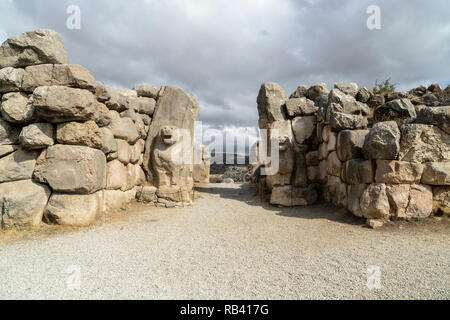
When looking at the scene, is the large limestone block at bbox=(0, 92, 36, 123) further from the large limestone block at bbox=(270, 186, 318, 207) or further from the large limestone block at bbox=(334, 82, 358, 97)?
the large limestone block at bbox=(334, 82, 358, 97)

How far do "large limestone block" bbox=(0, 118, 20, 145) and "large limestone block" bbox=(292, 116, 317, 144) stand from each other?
6.65 metres

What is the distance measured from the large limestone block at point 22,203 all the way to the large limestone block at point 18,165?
11 centimetres

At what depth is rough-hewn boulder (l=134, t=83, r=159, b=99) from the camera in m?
7.50

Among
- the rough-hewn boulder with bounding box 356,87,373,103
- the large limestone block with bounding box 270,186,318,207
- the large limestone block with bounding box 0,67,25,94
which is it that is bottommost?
the large limestone block with bounding box 270,186,318,207

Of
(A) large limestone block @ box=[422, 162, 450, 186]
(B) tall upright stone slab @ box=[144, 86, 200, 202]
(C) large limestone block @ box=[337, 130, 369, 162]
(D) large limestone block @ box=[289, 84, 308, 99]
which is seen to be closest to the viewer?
(A) large limestone block @ box=[422, 162, 450, 186]

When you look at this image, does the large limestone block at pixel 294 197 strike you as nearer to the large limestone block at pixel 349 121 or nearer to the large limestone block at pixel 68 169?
the large limestone block at pixel 349 121

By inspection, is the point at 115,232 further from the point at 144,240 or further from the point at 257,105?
the point at 257,105

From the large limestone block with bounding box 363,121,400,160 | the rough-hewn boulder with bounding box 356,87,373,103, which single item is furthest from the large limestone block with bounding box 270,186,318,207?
the rough-hewn boulder with bounding box 356,87,373,103

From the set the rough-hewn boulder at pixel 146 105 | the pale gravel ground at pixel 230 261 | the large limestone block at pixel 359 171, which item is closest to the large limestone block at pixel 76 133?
the pale gravel ground at pixel 230 261

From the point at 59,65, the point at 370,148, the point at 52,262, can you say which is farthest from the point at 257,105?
the point at 52,262

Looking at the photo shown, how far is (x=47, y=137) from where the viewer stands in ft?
15.0

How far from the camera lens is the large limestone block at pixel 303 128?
7625 millimetres

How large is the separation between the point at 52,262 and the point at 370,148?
5.37m

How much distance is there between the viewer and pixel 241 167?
700 inches
